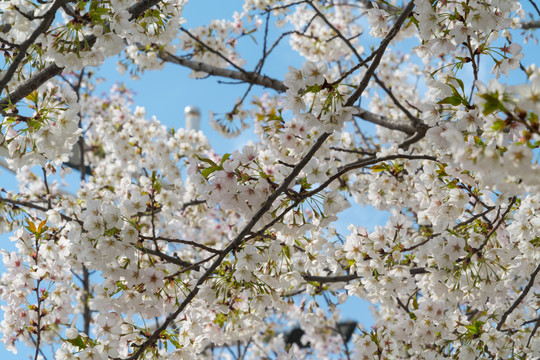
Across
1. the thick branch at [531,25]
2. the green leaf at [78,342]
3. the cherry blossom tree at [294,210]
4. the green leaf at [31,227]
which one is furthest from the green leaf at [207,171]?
the thick branch at [531,25]

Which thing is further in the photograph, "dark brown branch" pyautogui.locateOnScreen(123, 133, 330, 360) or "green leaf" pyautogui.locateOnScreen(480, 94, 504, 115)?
"dark brown branch" pyautogui.locateOnScreen(123, 133, 330, 360)

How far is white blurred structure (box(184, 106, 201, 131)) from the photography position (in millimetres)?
19531

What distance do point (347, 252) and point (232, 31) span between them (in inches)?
158

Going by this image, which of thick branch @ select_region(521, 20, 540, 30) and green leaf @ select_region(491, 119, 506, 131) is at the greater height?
thick branch @ select_region(521, 20, 540, 30)

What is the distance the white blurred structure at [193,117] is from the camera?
19531 millimetres

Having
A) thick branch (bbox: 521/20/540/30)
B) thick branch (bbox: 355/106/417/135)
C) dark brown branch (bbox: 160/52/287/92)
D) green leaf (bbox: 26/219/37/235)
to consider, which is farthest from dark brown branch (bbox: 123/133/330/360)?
thick branch (bbox: 521/20/540/30)

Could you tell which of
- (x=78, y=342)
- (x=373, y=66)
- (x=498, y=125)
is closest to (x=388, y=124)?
(x=373, y=66)

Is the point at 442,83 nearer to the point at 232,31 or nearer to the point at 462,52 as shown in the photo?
the point at 462,52

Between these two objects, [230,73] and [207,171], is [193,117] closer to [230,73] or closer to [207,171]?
[230,73]

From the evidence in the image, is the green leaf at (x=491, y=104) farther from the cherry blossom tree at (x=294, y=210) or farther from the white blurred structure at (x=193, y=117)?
the white blurred structure at (x=193, y=117)

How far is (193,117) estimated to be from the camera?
19.8 m

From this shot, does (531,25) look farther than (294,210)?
Yes

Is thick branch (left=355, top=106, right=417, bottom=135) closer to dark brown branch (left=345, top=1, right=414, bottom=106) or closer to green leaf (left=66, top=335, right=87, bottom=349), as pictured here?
dark brown branch (left=345, top=1, right=414, bottom=106)

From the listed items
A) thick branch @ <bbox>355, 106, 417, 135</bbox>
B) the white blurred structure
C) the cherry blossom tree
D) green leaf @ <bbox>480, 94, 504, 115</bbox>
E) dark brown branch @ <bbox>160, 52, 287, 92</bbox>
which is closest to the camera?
green leaf @ <bbox>480, 94, 504, 115</bbox>
